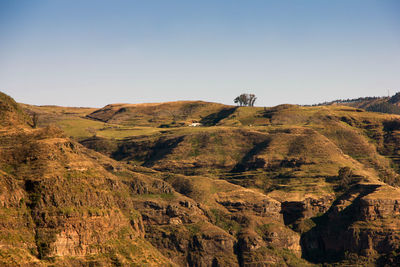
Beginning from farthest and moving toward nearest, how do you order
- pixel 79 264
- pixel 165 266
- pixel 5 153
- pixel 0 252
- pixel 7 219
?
pixel 165 266
pixel 5 153
pixel 79 264
pixel 7 219
pixel 0 252

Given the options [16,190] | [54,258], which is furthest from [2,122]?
[54,258]

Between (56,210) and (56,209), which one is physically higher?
(56,209)

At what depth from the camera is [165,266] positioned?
607 ft

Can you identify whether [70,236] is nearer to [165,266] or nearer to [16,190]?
[16,190]

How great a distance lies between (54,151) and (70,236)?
24154mm

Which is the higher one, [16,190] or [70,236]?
[16,190]

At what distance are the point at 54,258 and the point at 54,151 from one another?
3079 centimetres

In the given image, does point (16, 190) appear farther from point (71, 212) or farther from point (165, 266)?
point (165, 266)

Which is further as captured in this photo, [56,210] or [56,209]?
[56,209]

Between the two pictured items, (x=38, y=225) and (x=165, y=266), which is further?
(x=165, y=266)

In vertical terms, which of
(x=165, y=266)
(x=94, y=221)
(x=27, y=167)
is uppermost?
(x=27, y=167)

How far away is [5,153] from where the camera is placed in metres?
171

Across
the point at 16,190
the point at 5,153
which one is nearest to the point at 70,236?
the point at 16,190

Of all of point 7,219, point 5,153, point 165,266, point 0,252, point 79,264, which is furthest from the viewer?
point 165,266
